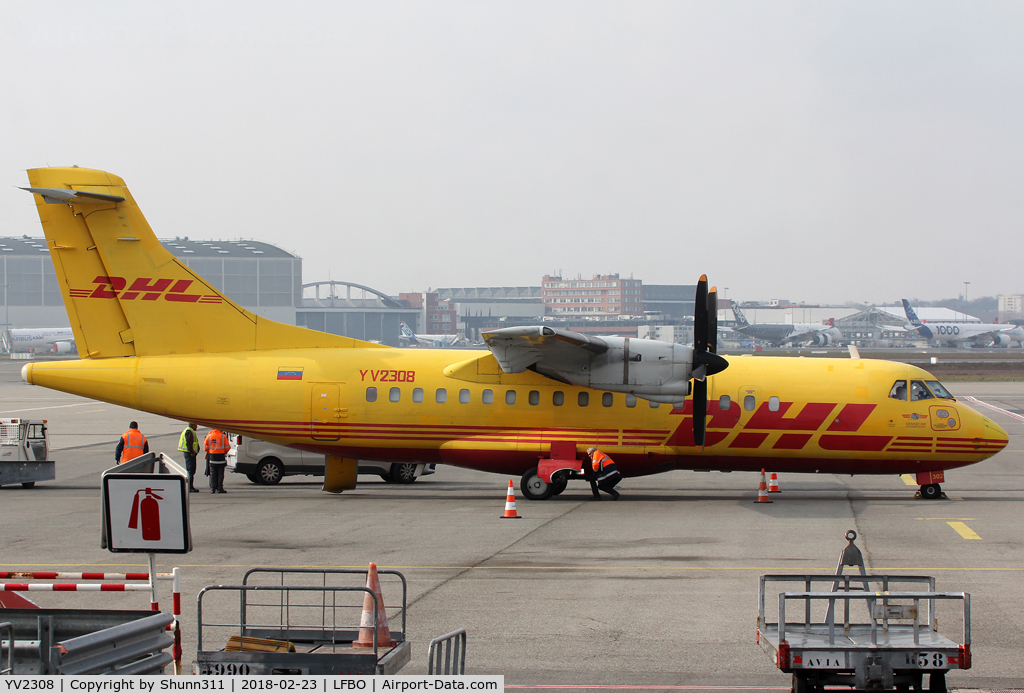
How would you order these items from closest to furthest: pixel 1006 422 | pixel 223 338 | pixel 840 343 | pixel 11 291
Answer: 1. pixel 223 338
2. pixel 1006 422
3. pixel 11 291
4. pixel 840 343

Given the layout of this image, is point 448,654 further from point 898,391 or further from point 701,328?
point 898,391

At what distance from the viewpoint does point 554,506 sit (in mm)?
19312

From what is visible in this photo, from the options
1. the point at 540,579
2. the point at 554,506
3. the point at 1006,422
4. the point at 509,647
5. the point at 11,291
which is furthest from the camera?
the point at 11,291

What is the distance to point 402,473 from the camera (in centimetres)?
2456

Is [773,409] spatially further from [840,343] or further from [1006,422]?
[840,343]

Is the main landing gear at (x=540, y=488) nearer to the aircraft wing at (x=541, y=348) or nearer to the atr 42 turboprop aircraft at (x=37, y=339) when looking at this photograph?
the aircraft wing at (x=541, y=348)

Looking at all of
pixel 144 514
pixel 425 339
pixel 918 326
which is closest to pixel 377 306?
pixel 425 339

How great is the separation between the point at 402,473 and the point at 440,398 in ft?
16.1

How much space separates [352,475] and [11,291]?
134 m

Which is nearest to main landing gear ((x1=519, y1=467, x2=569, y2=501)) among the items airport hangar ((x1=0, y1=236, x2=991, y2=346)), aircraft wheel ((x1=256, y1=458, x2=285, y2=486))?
aircraft wheel ((x1=256, y1=458, x2=285, y2=486))

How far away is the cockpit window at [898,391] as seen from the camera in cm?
2023

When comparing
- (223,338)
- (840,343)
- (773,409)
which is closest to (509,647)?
(773,409)

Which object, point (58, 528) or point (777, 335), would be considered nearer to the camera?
point (58, 528)

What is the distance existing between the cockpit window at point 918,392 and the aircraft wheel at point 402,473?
41.4ft
